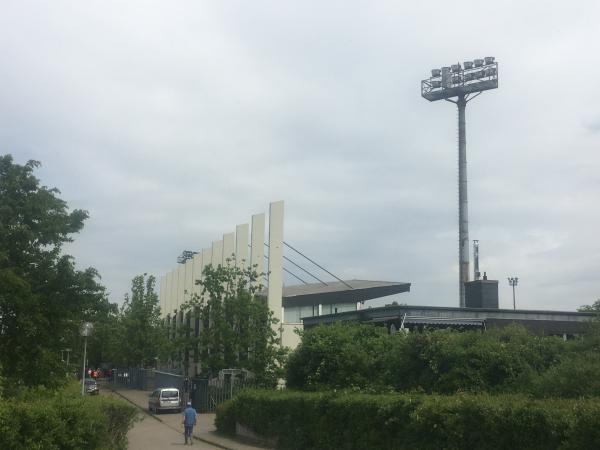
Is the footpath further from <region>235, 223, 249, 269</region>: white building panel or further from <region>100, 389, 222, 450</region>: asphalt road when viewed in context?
<region>235, 223, 249, 269</region>: white building panel

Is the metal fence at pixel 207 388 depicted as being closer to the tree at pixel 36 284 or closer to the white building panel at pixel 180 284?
the tree at pixel 36 284

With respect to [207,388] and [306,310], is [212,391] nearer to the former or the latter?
[207,388]

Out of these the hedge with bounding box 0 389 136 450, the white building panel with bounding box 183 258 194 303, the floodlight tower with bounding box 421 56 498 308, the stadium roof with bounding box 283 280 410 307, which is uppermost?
the floodlight tower with bounding box 421 56 498 308

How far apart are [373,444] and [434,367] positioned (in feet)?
11.4

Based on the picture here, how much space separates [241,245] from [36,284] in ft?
74.9

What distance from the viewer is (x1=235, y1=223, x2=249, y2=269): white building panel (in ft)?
149

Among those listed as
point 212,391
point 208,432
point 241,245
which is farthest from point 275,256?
point 208,432

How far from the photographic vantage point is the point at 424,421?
1485 centimetres

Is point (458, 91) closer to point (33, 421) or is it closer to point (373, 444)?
point (373, 444)

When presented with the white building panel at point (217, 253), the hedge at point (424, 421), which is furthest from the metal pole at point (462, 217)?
the hedge at point (424, 421)

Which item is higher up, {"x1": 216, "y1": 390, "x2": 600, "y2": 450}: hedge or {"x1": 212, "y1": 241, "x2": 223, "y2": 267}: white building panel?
{"x1": 212, "y1": 241, "x2": 223, "y2": 267}: white building panel

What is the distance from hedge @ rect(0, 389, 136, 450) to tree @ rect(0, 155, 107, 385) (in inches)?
211

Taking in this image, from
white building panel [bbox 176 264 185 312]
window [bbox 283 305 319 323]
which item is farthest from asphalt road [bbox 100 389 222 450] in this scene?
white building panel [bbox 176 264 185 312]

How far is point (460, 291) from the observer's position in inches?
2362
